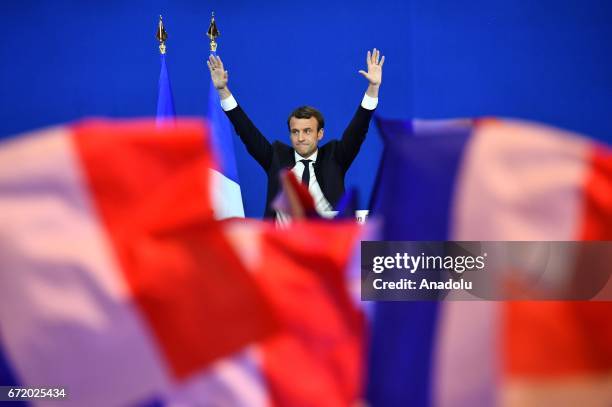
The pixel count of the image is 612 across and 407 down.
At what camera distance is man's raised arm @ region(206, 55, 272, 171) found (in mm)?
2699

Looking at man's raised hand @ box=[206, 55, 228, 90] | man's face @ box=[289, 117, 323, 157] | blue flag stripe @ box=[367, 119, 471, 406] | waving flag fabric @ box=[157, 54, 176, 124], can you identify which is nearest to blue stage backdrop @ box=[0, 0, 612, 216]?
waving flag fabric @ box=[157, 54, 176, 124]

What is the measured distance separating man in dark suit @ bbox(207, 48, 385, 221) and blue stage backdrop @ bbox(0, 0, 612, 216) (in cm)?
111

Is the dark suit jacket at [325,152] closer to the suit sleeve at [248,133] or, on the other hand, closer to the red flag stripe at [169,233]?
the suit sleeve at [248,133]

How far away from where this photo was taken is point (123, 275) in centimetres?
83

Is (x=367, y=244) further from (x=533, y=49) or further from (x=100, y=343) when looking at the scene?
(x=533, y=49)

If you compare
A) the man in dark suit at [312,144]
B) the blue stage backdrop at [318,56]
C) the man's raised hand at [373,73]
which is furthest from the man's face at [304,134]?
the blue stage backdrop at [318,56]

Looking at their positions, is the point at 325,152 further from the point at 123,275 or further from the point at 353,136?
the point at 123,275

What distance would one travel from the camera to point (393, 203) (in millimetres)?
913

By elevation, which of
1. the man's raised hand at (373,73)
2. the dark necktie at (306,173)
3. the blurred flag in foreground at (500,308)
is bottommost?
the dark necktie at (306,173)

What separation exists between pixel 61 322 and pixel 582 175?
714 mm

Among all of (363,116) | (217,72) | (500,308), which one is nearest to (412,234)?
(500,308)

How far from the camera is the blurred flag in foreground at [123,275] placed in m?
0.83

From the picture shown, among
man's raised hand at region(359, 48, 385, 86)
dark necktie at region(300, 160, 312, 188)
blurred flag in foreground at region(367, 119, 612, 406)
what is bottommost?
dark necktie at region(300, 160, 312, 188)

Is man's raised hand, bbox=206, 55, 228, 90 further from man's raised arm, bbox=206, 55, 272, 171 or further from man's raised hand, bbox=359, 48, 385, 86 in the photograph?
man's raised hand, bbox=359, 48, 385, 86
